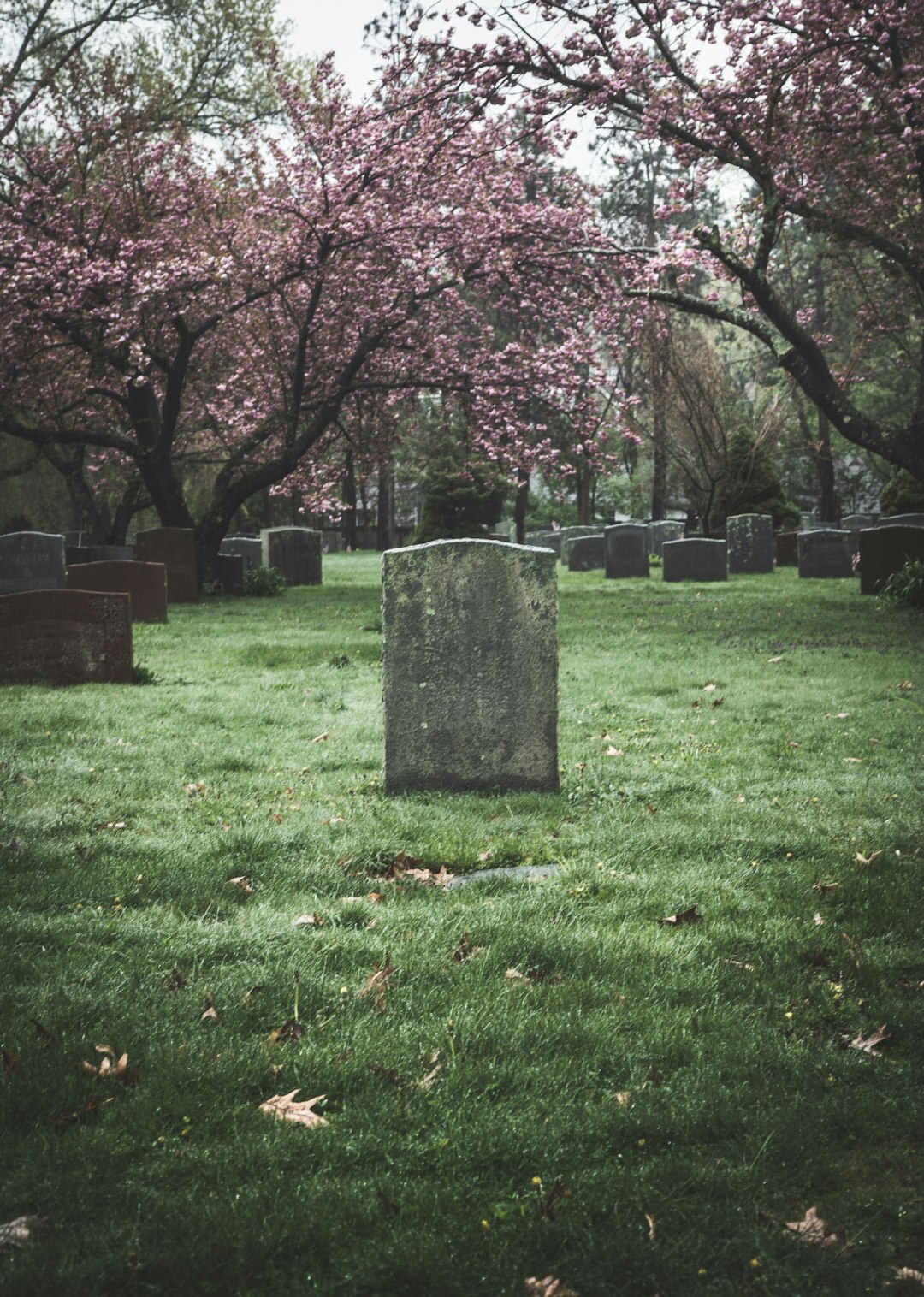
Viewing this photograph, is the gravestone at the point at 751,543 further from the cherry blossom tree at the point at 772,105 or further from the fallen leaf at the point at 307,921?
the fallen leaf at the point at 307,921

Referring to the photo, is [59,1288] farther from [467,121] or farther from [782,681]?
[467,121]

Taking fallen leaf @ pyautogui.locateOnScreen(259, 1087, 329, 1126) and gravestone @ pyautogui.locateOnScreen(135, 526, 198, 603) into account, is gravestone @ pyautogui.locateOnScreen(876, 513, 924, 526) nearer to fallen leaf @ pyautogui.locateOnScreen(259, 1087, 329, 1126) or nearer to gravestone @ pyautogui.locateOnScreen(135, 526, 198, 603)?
gravestone @ pyautogui.locateOnScreen(135, 526, 198, 603)

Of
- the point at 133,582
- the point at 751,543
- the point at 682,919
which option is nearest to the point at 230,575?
the point at 133,582

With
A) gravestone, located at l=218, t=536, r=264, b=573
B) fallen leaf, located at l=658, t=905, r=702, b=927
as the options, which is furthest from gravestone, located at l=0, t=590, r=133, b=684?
gravestone, located at l=218, t=536, r=264, b=573

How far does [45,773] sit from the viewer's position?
650 cm

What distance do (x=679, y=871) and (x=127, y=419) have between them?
73.2ft

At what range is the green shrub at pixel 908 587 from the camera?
15.5 meters

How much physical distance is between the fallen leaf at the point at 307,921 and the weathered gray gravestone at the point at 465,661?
6.00 feet

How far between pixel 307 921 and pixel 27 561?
1301 cm

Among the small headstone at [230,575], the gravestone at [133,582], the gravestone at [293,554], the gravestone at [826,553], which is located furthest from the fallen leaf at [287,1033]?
the gravestone at [293,554]

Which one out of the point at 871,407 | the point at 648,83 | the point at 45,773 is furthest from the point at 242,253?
the point at 871,407

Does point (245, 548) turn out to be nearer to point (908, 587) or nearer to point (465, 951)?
point (908, 587)

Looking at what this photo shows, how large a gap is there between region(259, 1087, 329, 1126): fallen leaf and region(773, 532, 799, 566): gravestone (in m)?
25.6

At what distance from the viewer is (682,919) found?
173 inches
